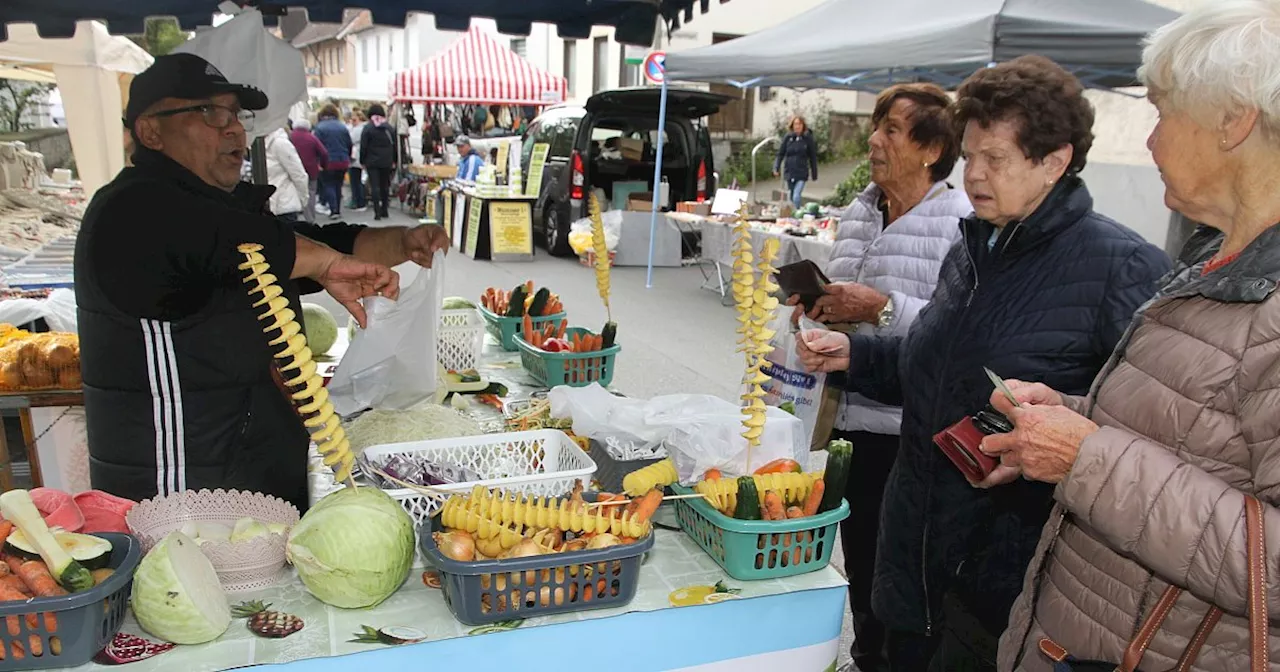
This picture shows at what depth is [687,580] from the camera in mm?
1642

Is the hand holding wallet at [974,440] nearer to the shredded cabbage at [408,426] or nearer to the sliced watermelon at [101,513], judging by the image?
the shredded cabbage at [408,426]

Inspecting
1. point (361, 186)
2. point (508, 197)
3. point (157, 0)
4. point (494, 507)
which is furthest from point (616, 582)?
point (361, 186)

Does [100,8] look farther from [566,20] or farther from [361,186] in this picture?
[361,186]

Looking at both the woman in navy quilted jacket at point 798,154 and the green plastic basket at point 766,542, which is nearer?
the green plastic basket at point 766,542

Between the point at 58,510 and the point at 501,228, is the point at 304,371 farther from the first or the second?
the point at 501,228

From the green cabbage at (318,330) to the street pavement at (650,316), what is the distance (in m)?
2.33

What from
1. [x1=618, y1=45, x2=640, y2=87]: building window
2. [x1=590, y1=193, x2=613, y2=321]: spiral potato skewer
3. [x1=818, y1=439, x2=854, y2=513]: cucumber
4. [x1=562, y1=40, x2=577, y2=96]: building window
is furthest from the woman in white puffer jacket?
[x1=562, y1=40, x2=577, y2=96]: building window

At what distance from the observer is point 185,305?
6.30 ft

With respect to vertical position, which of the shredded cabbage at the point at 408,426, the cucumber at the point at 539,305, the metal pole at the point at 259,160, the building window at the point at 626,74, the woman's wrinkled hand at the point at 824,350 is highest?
the building window at the point at 626,74

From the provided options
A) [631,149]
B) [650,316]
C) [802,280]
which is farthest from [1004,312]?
[631,149]

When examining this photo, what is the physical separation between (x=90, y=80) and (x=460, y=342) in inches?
181

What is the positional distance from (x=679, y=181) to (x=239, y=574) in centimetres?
1044

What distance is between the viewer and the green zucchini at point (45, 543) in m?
1.28

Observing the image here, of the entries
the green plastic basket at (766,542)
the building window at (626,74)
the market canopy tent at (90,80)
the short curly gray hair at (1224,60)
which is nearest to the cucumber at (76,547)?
the green plastic basket at (766,542)
